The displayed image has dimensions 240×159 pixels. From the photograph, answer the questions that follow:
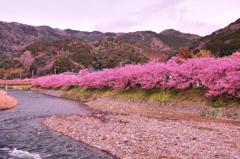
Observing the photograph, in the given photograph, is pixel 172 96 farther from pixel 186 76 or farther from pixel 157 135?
pixel 157 135

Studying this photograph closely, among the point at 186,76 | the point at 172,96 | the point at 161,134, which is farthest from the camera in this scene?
the point at 186,76

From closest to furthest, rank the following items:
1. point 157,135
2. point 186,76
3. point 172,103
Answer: point 157,135, point 172,103, point 186,76

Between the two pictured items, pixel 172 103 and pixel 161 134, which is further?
pixel 172 103

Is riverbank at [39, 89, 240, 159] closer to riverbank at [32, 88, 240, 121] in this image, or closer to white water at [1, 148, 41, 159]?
riverbank at [32, 88, 240, 121]

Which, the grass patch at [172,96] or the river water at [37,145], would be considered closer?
the river water at [37,145]

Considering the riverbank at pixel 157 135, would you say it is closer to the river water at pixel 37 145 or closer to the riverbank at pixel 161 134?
the riverbank at pixel 161 134

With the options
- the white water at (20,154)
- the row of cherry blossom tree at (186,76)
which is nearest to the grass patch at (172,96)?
the row of cherry blossom tree at (186,76)

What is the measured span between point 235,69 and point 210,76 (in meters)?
4.79

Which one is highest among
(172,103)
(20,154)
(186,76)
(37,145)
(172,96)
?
(186,76)

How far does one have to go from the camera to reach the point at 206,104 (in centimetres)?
4681

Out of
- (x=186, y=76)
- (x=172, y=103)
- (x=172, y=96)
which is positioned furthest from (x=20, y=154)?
(x=186, y=76)

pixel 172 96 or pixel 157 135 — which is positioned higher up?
pixel 172 96

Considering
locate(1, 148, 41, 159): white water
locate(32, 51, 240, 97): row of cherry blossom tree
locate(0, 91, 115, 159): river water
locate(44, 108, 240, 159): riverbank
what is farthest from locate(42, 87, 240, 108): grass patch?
locate(1, 148, 41, 159): white water

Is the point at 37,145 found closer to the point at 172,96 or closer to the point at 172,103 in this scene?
the point at 172,103
